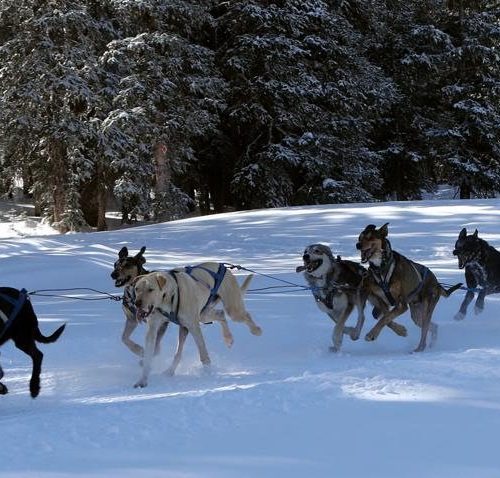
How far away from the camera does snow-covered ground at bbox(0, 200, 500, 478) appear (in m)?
3.37

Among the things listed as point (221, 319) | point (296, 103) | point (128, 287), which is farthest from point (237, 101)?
point (128, 287)

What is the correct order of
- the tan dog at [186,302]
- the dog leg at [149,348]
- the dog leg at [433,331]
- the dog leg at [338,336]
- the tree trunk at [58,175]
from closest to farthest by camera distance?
the dog leg at [149,348] → the tan dog at [186,302] → the dog leg at [338,336] → the dog leg at [433,331] → the tree trunk at [58,175]

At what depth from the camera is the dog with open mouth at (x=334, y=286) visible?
7.36 meters

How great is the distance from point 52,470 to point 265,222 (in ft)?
45.9

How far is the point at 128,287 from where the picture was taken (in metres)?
6.78

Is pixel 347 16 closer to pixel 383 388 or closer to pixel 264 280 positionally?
pixel 264 280

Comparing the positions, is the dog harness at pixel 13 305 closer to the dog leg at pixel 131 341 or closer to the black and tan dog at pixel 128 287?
the black and tan dog at pixel 128 287

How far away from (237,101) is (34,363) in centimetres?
1936

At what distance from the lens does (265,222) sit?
17203 mm

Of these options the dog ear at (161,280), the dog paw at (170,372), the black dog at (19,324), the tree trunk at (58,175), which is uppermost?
the tree trunk at (58,175)

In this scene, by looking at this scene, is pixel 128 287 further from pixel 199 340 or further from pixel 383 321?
pixel 383 321

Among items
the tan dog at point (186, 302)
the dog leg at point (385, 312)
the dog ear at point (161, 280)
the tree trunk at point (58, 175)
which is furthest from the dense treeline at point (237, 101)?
the dog ear at point (161, 280)

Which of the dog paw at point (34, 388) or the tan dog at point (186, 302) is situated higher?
the tan dog at point (186, 302)

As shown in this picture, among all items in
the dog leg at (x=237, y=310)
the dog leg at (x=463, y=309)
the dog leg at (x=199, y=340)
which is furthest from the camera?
the dog leg at (x=463, y=309)
